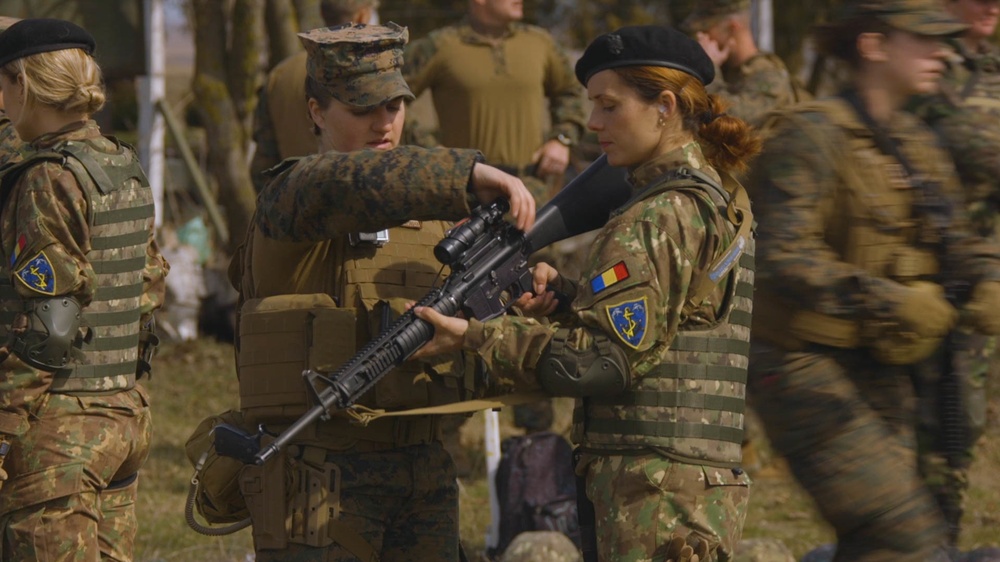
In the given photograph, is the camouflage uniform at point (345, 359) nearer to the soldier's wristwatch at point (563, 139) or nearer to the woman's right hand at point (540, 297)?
the woman's right hand at point (540, 297)

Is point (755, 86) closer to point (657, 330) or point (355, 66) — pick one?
point (355, 66)

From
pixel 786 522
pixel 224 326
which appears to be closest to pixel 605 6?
pixel 224 326

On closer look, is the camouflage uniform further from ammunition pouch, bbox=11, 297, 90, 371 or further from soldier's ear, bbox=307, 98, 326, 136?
ammunition pouch, bbox=11, 297, 90, 371

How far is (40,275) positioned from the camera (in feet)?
14.2

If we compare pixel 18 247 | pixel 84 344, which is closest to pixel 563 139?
pixel 84 344

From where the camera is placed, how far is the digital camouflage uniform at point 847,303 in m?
4.17

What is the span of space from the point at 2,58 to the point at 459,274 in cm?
164

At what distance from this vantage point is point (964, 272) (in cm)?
430

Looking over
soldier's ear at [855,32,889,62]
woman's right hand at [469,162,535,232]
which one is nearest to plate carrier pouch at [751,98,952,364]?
soldier's ear at [855,32,889,62]

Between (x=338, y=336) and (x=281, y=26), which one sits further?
(x=281, y=26)

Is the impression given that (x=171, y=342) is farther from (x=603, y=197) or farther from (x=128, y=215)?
(x=603, y=197)

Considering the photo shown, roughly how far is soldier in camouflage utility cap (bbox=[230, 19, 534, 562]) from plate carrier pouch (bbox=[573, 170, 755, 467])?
419 millimetres

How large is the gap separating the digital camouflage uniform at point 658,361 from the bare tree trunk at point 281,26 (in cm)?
819

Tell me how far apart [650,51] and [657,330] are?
0.72 m
